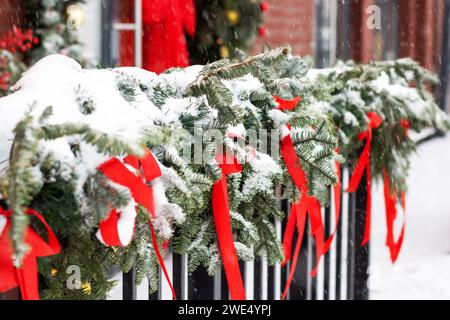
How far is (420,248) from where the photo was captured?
20.3ft

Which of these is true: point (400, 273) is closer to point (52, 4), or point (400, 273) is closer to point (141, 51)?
point (141, 51)

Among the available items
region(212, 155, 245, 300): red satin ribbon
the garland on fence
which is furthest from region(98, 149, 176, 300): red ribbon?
region(212, 155, 245, 300): red satin ribbon

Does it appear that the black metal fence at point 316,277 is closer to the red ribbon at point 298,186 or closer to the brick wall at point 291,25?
the red ribbon at point 298,186

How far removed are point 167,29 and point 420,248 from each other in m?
3.14

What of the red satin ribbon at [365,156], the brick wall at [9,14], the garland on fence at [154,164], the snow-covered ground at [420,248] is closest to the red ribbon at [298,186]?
the garland on fence at [154,164]

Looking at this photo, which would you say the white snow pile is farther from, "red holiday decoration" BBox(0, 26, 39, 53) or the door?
the door

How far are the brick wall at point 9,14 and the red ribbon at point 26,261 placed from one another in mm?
4271

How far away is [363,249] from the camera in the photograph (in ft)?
11.2

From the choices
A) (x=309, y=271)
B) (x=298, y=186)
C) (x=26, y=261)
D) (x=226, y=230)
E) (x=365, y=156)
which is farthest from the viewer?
(x=309, y=271)

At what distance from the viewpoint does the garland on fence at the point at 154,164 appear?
4.19 feet

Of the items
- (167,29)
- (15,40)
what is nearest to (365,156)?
(15,40)

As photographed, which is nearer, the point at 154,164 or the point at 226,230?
the point at 154,164

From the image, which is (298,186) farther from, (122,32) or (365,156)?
(122,32)

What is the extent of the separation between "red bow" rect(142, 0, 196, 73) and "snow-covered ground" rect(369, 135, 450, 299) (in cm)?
225
